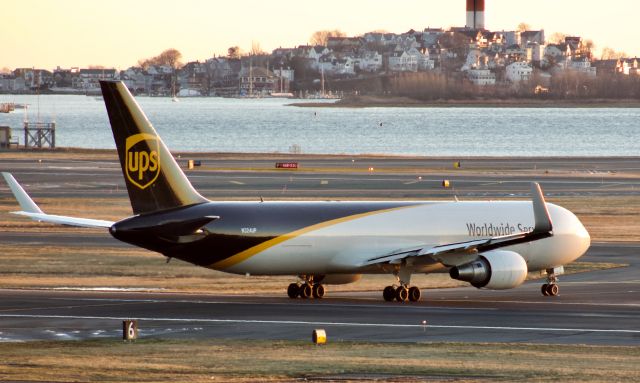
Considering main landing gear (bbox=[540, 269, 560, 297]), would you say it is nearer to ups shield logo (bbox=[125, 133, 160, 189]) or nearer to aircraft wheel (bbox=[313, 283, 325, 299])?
aircraft wheel (bbox=[313, 283, 325, 299])

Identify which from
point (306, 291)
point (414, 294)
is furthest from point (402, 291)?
point (306, 291)

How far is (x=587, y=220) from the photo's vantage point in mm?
83438

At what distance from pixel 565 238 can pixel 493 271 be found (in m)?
6.11

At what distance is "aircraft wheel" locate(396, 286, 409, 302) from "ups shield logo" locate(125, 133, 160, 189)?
974 centimetres

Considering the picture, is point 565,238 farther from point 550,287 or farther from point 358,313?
point 358,313

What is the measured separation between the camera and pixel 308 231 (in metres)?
49.5

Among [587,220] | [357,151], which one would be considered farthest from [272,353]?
[357,151]

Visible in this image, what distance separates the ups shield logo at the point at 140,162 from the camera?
158 feet

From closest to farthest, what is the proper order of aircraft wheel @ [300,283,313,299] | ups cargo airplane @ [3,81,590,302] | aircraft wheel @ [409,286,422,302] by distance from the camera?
ups cargo airplane @ [3,81,590,302], aircraft wheel @ [409,286,422,302], aircraft wheel @ [300,283,313,299]

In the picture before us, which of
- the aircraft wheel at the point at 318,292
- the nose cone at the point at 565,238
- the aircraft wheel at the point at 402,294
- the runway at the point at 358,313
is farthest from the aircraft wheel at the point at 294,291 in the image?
the nose cone at the point at 565,238

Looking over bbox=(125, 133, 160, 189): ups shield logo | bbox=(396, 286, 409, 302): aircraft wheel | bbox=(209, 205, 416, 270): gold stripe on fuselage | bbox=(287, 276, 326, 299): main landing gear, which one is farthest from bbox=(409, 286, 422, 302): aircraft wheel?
bbox=(125, 133, 160, 189): ups shield logo

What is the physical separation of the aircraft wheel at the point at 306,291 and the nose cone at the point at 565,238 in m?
9.53

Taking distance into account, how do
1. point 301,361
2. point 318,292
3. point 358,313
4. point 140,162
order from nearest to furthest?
point 301,361, point 358,313, point 140,162, point 318,292

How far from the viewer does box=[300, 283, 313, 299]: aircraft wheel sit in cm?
5134
